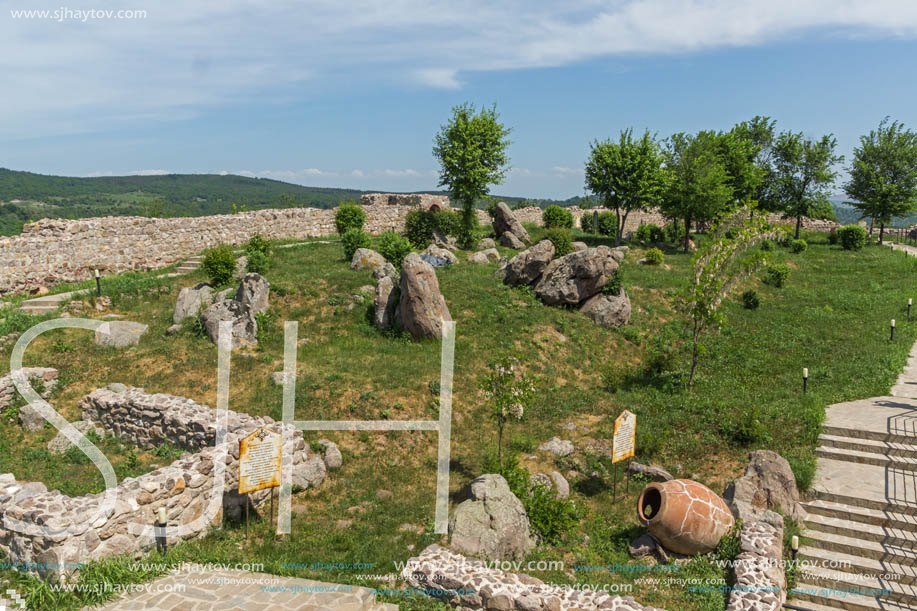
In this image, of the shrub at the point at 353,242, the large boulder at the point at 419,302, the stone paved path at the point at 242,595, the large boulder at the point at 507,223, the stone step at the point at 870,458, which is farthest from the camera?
the large boulder at the point at 507,223

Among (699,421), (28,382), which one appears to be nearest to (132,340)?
(28,382)

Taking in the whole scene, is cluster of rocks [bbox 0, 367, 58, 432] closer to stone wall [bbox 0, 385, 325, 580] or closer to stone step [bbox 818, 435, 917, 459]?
stone wall [bbox 0, 385, 325, 580]

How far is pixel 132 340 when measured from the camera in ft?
57.6

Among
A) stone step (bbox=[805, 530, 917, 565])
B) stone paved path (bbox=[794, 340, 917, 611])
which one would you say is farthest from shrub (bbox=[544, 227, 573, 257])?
stone step (bbox=[805, 530, 917, 565])

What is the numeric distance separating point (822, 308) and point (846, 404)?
11553mm

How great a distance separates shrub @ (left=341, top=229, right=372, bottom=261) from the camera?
25953 millimetres

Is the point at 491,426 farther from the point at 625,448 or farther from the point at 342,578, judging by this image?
the point at 342,578

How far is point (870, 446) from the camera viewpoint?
12.8 m

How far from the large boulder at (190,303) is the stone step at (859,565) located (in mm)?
18324

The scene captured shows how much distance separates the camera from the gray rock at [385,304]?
1919 cm

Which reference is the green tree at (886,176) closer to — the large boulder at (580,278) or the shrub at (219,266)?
the large boulder at (580,278)

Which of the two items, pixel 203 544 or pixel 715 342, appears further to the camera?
pixel 715 342

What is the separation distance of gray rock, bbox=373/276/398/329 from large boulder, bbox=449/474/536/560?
9463 millimetres

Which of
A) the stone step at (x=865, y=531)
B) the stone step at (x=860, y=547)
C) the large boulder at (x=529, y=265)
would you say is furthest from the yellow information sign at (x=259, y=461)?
the large boulder at (x=529, y=265)
